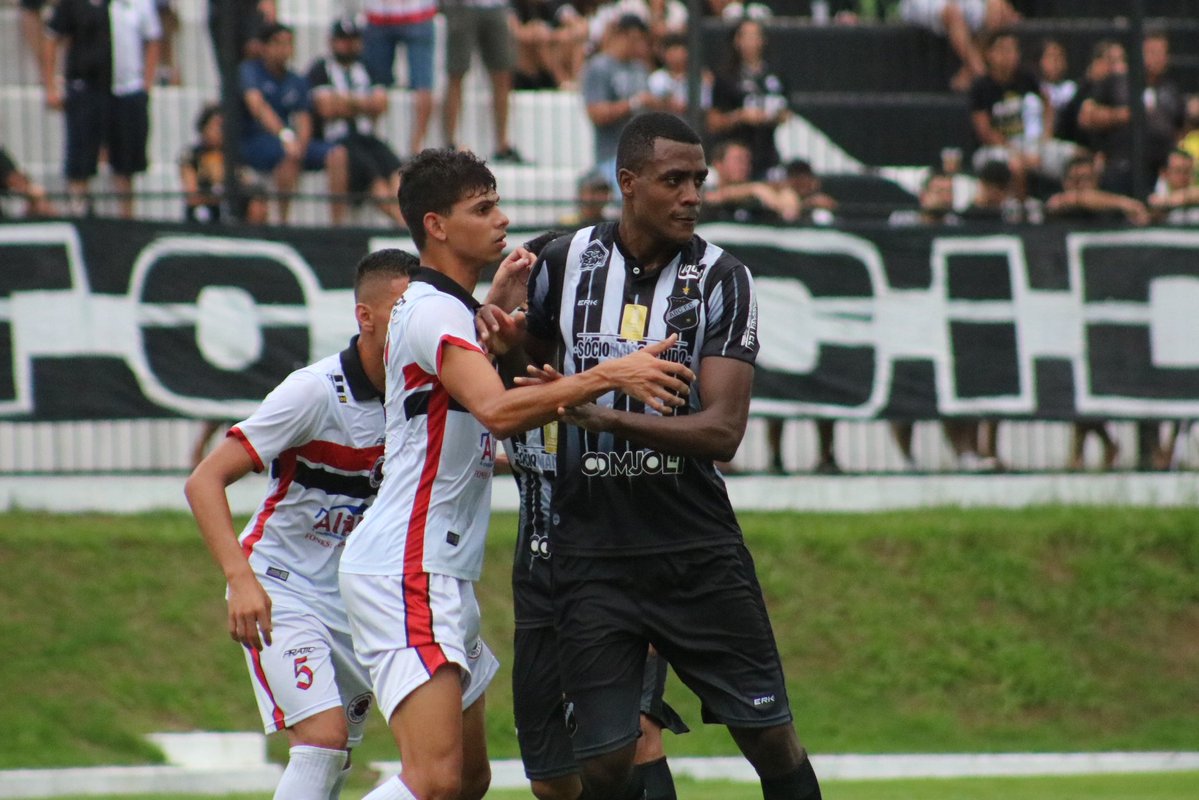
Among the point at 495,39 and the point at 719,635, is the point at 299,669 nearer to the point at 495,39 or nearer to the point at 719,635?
the point at 719,635

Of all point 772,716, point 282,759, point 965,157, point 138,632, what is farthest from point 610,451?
point 965,157

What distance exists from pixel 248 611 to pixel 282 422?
0.75 meters

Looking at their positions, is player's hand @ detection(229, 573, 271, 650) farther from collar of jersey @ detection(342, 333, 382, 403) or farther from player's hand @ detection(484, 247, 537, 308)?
player's hand @ detection(484, 247, 537, 308)

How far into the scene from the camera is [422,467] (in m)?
5.64

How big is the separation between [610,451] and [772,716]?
999 mm

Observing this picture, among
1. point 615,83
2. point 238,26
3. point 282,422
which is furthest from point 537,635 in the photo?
point 615,83

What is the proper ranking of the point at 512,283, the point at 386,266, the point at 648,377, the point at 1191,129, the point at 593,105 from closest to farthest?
1. the point at 648,377
2. the point at 512,283
3. the point at 386,266
4. the point at 593,105
5. the point at 1191,129

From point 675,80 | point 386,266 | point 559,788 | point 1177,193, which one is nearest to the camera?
point 559,788

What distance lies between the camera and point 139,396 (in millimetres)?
11922

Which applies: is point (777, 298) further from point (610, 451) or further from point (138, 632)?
point (610, 451)

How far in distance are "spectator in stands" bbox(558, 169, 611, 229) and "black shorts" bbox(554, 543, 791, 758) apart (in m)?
6.83

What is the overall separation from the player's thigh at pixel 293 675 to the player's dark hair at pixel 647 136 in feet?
6.55

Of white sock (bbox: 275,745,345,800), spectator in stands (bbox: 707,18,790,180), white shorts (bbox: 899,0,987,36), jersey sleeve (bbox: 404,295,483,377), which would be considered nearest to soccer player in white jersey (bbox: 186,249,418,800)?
white sock (bbox: 275,745,345,800)

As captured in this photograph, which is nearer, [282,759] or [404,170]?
[404,170]
